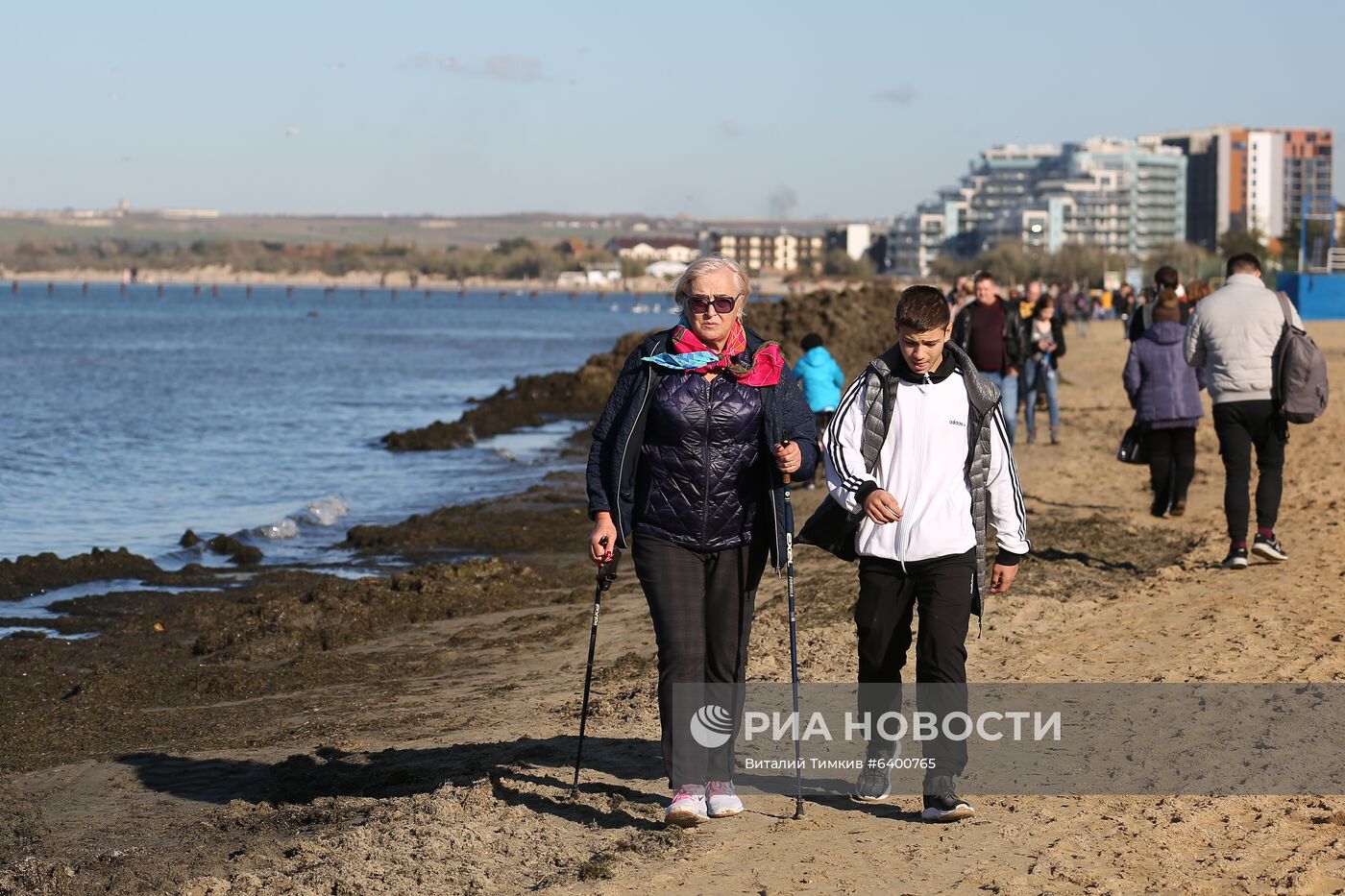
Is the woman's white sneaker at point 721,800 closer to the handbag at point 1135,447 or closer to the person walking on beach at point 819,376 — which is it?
the handbag at point 1135,447

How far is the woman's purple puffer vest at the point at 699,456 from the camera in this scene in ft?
17.6

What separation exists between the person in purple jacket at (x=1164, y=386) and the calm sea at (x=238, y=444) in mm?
7663

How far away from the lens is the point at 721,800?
5641 millimetres

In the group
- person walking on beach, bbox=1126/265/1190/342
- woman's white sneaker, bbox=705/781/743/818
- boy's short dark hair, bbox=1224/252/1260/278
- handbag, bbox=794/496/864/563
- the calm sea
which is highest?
boy's short dark hair, bbox=1224/252/1260/278

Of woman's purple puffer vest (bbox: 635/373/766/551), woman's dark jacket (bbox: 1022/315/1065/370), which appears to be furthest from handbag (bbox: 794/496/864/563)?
woman's dark jacket (bbox: 1022/315/1065/370)

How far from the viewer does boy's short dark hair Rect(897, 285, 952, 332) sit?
5.29 meters

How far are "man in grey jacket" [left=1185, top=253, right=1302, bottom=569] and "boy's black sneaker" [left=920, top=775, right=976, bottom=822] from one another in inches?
184

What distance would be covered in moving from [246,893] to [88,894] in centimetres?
69

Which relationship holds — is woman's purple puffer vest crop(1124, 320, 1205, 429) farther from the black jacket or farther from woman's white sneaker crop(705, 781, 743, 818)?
woman's white sneaker crop(705, 781, 743, 818)

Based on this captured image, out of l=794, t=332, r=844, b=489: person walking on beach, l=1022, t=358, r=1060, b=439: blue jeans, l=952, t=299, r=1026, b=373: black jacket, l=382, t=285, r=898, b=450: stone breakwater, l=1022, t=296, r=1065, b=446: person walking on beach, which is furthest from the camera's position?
l=382, t=285, r=898, b=450: stone breakwater

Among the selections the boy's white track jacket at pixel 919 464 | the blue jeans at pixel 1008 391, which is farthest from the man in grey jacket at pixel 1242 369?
the boy's white track jacket at pixel 919 464

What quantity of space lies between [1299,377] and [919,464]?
15.6 ft

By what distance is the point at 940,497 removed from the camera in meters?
5.38


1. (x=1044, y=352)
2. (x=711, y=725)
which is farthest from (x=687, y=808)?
(x=1044, y=352)
